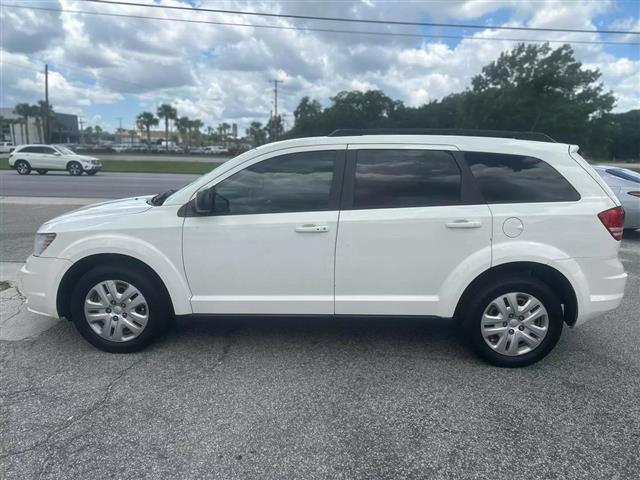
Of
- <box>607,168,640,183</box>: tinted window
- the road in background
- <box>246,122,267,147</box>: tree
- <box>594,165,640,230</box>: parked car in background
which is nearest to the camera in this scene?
<box>594,165,640,230</box>: parked car in background

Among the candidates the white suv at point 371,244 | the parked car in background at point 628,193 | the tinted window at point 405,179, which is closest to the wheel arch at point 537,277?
the white suv at point 371,244

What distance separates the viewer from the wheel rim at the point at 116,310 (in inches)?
144

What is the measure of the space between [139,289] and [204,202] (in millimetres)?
885

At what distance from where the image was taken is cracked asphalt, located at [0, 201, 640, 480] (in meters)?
2.51

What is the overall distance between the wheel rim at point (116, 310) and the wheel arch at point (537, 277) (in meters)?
2.54

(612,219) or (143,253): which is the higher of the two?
(612,219)

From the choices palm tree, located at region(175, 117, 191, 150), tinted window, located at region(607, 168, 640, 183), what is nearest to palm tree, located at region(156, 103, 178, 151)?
palm tree, located at region(175, 117, 191, 150)

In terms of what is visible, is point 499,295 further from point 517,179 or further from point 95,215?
point 95,215

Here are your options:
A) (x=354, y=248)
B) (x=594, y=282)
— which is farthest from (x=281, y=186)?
(x=594, y=282)

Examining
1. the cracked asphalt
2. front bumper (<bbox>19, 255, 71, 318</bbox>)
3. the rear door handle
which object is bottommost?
the cracked asphalt

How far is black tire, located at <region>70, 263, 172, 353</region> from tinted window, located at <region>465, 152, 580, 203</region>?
2.68 m

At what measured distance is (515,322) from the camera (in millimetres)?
3533

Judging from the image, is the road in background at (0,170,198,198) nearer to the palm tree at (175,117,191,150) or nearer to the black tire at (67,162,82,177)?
the black tire at (67,162,82,177)

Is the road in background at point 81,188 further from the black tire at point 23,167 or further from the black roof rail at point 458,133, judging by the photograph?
the black roof rail at point 458,133
